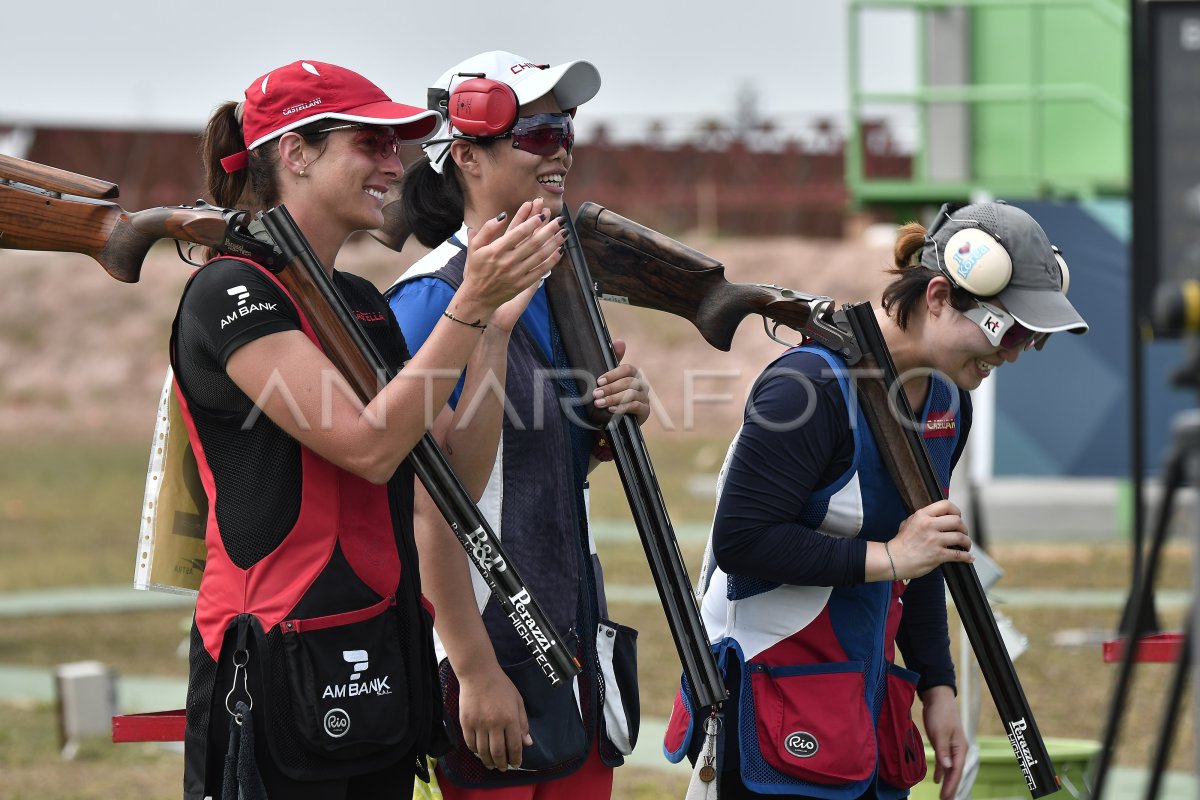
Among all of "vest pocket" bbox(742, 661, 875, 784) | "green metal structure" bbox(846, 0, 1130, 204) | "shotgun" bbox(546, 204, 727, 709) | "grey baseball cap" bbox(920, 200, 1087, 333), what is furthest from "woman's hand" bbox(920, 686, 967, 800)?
"green metal structure" bbox(846, 0, 1130, 204)

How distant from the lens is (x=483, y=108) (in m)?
3.26

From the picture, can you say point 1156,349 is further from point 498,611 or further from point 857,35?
point 498,611

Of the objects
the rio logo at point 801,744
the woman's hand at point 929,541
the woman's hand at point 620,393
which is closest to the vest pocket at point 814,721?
the rio logo at point 801,744

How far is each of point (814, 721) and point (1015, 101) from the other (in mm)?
13634

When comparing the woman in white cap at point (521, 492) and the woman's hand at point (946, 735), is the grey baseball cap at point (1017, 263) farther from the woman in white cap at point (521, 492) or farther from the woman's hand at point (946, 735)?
the woman's hand at point (946, 735)

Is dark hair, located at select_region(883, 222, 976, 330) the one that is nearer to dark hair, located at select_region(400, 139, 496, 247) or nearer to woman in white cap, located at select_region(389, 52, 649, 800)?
A: woman in white cap, located at select_region(389, 52, 649, 800)

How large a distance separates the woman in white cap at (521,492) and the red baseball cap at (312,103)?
0.90 feet

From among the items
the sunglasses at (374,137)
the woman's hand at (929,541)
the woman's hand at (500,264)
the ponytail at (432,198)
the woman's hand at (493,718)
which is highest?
the sunglasses at (374,137)

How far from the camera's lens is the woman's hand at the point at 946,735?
353 centimetres

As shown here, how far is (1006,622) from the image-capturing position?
4137mm

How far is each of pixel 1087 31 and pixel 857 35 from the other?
2.44m

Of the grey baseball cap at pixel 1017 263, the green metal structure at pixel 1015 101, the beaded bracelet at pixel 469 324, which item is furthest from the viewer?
the green metal structure at pixel 1015 101

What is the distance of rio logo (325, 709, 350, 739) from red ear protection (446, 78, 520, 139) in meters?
1.27

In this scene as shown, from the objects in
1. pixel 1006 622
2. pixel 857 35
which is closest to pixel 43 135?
pixel 857 35
